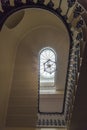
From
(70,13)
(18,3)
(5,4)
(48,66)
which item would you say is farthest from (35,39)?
(70,13)

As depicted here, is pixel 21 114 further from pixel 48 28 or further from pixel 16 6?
pixel 48 28

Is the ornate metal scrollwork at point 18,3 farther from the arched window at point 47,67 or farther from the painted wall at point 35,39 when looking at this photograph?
the arched window at point 47,67

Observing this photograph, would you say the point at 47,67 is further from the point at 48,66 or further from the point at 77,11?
the point at 77,11

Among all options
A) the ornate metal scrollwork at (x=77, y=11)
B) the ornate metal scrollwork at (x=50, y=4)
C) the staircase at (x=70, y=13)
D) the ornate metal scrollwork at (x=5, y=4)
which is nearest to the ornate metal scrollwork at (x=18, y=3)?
the staircase at (x=70, y=13)

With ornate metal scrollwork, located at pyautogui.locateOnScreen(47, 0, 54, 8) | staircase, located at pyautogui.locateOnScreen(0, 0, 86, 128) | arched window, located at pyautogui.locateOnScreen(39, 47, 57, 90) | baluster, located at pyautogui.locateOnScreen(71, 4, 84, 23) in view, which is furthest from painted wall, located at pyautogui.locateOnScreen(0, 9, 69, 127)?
baluster, located at pyautogui.locateOnScreen(71, 4, 84, 23)

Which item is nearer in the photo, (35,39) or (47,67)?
(35,39)

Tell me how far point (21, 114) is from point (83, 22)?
407cm

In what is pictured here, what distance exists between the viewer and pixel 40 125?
19.6ft

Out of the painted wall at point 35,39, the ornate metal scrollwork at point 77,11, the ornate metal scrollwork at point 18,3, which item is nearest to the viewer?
the ornate metal scrollwork at point 77,11

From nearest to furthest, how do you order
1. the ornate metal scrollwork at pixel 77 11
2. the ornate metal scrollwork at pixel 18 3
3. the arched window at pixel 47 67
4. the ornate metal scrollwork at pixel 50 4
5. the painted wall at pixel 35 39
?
the ornate metal scrollwork at pixel 77 11
the ornate metal scrollwork at pixel 50 4
the ornate metal scrollwork at pixel 18 3
the painted wall at pixel 35 39
the arched window at pixel 47 67

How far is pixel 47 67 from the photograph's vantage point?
9.63m

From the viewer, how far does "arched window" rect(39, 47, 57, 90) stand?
943cm

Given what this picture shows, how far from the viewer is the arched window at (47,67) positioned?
943 cm

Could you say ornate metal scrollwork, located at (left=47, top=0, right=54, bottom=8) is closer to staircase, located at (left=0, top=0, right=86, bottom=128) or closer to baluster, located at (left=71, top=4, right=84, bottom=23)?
staircase, located at (left=0, top=0, right=86, bottom=128)
